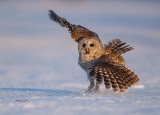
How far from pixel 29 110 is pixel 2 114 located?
0.39m

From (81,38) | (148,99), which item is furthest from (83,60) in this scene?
(148,99)

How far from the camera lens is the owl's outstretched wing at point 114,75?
6.28 meters

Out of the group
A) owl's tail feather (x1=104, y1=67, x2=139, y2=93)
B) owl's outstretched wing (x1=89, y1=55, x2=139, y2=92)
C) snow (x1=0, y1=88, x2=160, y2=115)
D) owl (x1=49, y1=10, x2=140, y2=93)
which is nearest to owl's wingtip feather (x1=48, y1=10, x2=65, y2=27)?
owl (x1=49, y1=10, x2=140, y2=93)

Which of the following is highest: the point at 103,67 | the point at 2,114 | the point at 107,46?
the point at 107,46

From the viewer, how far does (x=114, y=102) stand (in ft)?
17.4

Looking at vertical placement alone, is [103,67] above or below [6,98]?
above

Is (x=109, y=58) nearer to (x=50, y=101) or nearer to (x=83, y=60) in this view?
(x=83, y=60)

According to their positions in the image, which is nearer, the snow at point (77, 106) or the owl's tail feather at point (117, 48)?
the snow at point (77, 106)

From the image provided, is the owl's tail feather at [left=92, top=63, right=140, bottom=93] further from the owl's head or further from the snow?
the snow

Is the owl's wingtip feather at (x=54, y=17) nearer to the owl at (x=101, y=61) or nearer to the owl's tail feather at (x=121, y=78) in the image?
the owl at (x=101, y=61)

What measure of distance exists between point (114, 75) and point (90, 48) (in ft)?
2.54

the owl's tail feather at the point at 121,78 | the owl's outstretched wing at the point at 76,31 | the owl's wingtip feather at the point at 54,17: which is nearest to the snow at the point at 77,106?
the owl's tail feather at the point at 121,78

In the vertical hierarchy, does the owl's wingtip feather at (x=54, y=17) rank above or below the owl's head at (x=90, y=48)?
above

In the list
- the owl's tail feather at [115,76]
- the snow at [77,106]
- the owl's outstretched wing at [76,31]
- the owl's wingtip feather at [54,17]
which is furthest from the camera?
the owl's wingtip feather at [54,17]
